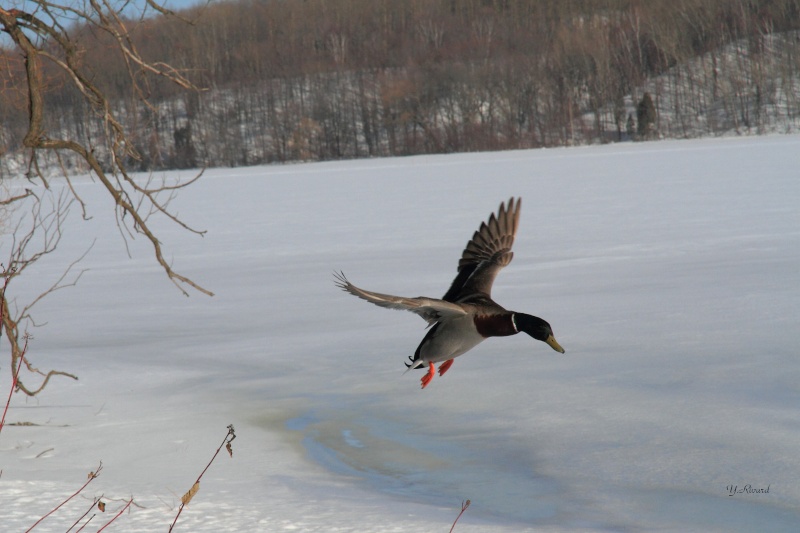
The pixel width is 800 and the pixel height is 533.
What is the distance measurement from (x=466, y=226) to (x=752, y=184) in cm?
672

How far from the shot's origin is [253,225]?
16.0m

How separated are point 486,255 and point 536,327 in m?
1.21

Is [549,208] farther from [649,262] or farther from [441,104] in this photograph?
[441,104]

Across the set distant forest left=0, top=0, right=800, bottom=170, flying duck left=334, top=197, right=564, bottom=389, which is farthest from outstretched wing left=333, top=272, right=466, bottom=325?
distant forest left=0, top=0, right=800, bottom=170

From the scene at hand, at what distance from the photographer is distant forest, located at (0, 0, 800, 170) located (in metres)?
58.1

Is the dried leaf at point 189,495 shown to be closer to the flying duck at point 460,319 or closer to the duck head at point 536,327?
the flying duck at point 460,319

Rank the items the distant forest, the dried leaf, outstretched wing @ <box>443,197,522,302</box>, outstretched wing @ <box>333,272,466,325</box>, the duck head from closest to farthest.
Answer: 1. the dried leaf
2. the duck head
3. outstretched wing @ <box>333,272,466,325</box>
4. outstretched wing @ <box>443,197,522,302</box>
5. the distant forest

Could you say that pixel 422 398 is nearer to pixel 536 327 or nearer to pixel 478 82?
pixel 536 327

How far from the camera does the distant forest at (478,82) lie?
191 ft

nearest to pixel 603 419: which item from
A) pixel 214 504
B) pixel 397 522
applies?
pixel 397 522

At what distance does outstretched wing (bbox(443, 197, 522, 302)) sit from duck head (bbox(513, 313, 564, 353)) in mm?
551

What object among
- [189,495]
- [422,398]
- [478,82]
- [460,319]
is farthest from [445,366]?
[478,82]

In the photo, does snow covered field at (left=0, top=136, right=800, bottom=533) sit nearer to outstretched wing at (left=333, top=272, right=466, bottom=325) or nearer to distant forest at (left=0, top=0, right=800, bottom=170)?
outstretched wing at (left=333, top=272, right=466, bottom=325)

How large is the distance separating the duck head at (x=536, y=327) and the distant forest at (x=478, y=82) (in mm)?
51809
